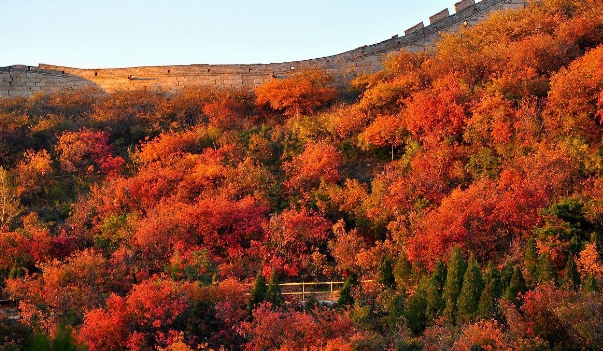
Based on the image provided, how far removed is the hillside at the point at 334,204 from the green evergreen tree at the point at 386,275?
0.22 meters

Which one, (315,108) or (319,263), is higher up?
(315,108)

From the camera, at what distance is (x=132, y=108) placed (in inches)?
1654

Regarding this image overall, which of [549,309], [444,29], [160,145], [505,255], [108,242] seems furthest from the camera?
[444,29]

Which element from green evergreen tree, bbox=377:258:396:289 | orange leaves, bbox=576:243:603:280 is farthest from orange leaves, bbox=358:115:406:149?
orange leaves, bbox=576:243:603:280

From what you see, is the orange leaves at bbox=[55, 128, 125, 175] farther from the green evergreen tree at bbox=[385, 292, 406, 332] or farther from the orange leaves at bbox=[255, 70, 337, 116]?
the green evergreen tree at bbox=[385, 292, 406, 332]

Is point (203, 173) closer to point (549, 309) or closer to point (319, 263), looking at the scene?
point (319, 263)

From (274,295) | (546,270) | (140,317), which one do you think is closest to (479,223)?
(546,270)

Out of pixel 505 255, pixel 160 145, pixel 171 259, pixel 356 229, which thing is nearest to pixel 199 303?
pixel 171 259

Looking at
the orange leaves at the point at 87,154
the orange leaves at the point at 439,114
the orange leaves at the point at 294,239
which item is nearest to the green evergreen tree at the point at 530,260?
the orange leaves at the point at 294,239

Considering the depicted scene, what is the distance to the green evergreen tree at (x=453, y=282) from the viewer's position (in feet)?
79.3

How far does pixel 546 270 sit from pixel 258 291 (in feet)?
24.9

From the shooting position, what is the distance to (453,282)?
82.2 feet

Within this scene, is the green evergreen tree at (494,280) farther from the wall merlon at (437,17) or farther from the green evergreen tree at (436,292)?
the wall merlon at (437,17)

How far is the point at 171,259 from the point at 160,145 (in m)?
8.91
